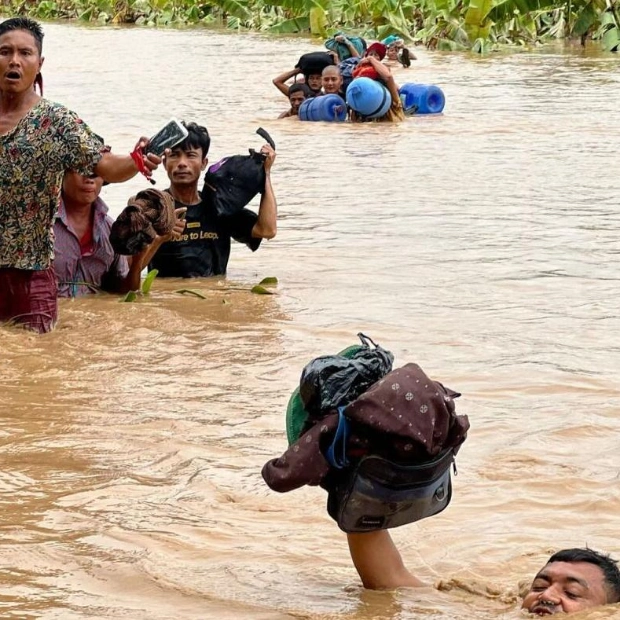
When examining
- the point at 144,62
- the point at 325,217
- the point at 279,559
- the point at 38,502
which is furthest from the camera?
the point at 144,62

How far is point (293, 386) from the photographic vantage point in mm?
5457

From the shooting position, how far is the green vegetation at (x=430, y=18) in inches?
993

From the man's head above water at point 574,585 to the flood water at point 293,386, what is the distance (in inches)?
2.4

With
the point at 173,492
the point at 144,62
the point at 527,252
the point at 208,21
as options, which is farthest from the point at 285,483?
the point at 208,21

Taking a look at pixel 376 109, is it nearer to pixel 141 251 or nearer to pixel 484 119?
pixel 484 119

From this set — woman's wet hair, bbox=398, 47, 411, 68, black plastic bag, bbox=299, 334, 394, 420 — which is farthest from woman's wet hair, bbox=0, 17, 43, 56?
woman's wet hair, bbox=398, 47, 411, 68

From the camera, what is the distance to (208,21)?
130ft

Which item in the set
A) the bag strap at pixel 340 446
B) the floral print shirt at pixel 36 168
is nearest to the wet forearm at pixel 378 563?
the bag strap at pixel 340 446

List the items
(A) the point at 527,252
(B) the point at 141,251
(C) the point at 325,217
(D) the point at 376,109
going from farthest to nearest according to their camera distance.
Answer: (D) the point at 376,109
(C) the point at 325,217
(A) the point at 527,252
(B) the point at 141,251

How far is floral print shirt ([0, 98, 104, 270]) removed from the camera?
19.0ft

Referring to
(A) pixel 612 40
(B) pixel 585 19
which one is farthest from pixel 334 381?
(B) pixel 585 19

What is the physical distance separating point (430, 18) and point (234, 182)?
22.3 m

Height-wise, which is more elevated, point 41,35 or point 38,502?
point 41,35

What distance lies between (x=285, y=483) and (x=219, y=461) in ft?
3.98
